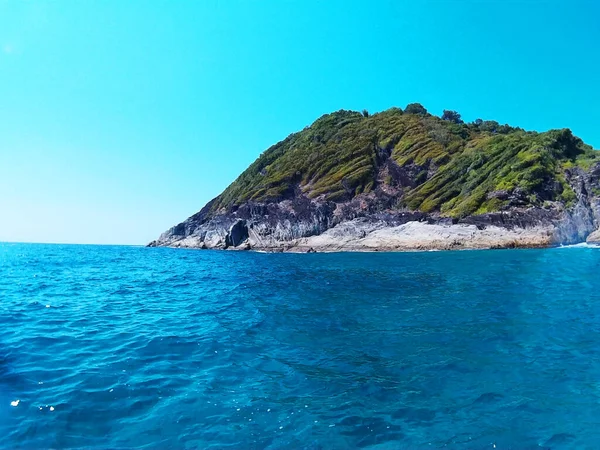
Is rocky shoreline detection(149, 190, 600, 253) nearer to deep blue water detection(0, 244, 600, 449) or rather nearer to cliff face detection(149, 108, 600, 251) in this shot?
cliff face detection(149, 108, 600, 251)

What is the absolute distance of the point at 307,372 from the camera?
333 inches

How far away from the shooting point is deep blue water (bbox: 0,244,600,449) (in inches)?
230

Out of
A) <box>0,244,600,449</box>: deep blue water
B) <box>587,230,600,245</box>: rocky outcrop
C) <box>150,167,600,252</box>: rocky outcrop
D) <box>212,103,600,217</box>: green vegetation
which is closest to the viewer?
<box>0,244,600,449</box>: deep blue water

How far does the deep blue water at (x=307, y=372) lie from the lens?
5.83 metres

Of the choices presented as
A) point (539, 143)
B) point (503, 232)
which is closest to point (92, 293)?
point (503, 232)

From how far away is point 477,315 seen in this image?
42.2 feet

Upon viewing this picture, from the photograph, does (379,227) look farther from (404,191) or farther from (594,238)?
(594,238)

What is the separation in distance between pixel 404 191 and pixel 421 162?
1008 cm

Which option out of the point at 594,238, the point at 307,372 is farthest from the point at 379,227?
the point at 307,372

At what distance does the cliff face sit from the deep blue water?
3932cm

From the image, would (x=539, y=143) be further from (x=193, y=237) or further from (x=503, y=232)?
(x=193, y=237)

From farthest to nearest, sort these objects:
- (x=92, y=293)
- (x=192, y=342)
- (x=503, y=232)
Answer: (x=503, y=232), (x=92, y=293), (x=192, y=342)

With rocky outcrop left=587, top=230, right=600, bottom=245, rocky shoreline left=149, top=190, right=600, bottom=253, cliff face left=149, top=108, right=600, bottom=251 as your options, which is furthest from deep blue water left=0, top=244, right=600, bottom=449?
cliff face left=149, top=108, right=600, bottom=251

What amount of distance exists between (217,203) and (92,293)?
287ft
